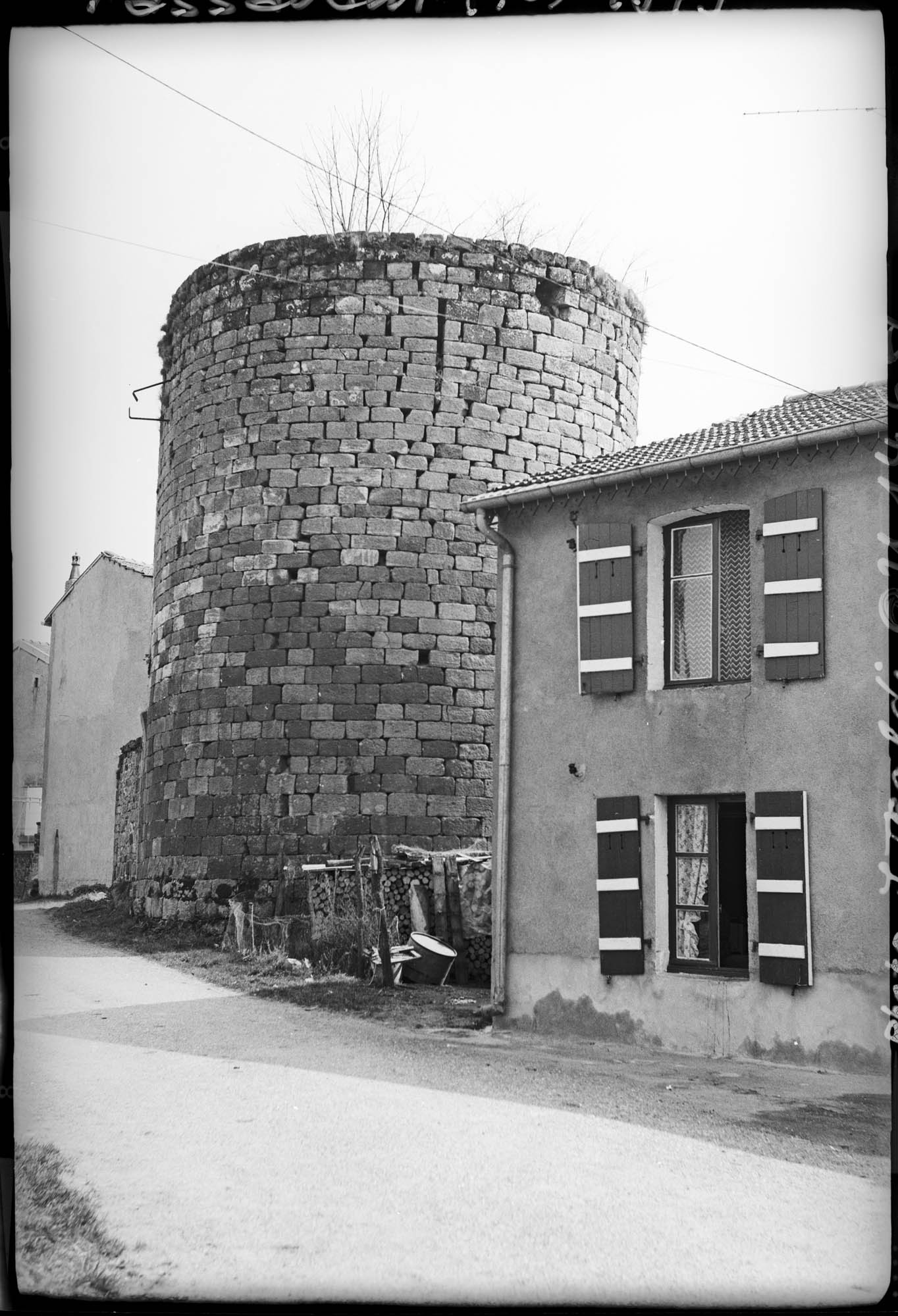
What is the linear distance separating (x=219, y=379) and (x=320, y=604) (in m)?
3.16

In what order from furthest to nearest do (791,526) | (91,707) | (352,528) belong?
(91,707) < (352,528) < (791,526)

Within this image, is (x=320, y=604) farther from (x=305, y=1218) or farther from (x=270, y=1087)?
(x=305, y=1218)

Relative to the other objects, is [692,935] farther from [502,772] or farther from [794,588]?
[794,588]

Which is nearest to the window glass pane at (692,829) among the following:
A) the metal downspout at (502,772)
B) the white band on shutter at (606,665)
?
the white band on shutter at (606,665)

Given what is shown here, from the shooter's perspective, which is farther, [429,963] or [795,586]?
[429,963]

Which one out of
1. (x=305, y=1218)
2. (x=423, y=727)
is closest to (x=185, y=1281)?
(x=305, y=1218)

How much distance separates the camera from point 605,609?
11.1 metres

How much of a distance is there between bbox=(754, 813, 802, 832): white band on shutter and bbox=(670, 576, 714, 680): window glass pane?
1.20 metres

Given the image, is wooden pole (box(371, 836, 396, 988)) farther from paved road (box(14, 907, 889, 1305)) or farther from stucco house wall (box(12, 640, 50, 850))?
stucco house wall (box(12, 640, 50, 850))

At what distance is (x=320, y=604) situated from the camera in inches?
631

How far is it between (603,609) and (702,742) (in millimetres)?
1326

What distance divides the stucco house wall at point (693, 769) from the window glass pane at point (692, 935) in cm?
12

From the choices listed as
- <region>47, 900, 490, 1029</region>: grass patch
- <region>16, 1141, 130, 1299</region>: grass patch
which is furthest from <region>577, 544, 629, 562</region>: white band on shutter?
<region>16, 1141, 130, 1299</region>: grass patch

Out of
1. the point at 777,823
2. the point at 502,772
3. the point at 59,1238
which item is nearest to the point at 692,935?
the point at 777,823
